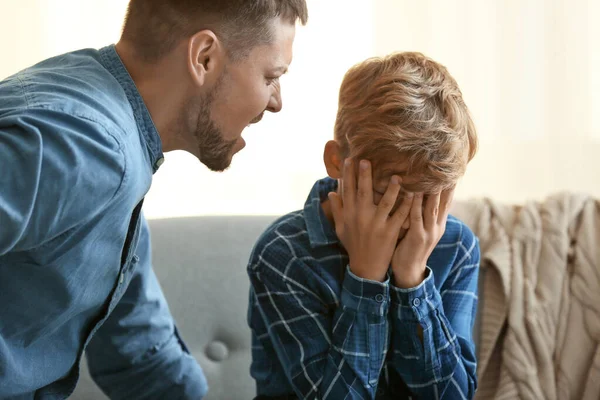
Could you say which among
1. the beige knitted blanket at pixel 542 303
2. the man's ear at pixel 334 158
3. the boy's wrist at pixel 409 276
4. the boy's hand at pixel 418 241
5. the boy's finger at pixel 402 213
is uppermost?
the man's ear at pixel 334 158

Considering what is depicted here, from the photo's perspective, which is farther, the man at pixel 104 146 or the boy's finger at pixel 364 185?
the boy's finger at pixel 364 185

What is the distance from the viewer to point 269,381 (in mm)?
1349

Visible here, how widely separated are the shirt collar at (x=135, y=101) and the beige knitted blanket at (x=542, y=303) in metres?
0.86

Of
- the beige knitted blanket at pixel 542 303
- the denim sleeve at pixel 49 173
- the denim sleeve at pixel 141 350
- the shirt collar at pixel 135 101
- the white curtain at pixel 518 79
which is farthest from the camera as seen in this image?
the white curtain at pixel 518 79

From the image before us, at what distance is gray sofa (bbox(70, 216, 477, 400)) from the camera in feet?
5.49

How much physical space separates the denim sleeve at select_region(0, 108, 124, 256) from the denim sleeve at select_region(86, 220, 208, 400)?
0.47m

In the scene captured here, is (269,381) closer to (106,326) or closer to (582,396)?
(106,326)

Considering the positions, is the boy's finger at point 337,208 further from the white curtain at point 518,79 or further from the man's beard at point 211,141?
the white curtain at point 518,79

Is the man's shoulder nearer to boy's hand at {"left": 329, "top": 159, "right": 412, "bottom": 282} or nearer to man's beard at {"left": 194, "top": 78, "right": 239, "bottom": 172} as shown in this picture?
man's beard at {"left": 194, "top": 78, "right": 239, "bottom": 172}

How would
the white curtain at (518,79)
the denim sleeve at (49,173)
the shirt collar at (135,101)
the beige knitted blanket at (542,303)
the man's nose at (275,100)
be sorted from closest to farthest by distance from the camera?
the denim sleeve at (49,173) → the shirt collar at (135,101) → the man's nose at (275,100) → the beige knitted blanket at (542,303) → the white curtain at (518,79)

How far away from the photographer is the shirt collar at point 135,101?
1.17m

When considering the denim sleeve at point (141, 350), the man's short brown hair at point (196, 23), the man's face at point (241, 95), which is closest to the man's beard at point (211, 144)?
the man's face at point (241, 95)

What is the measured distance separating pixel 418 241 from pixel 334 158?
0.21 metres

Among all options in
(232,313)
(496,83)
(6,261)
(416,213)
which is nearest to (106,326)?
(232,313)
